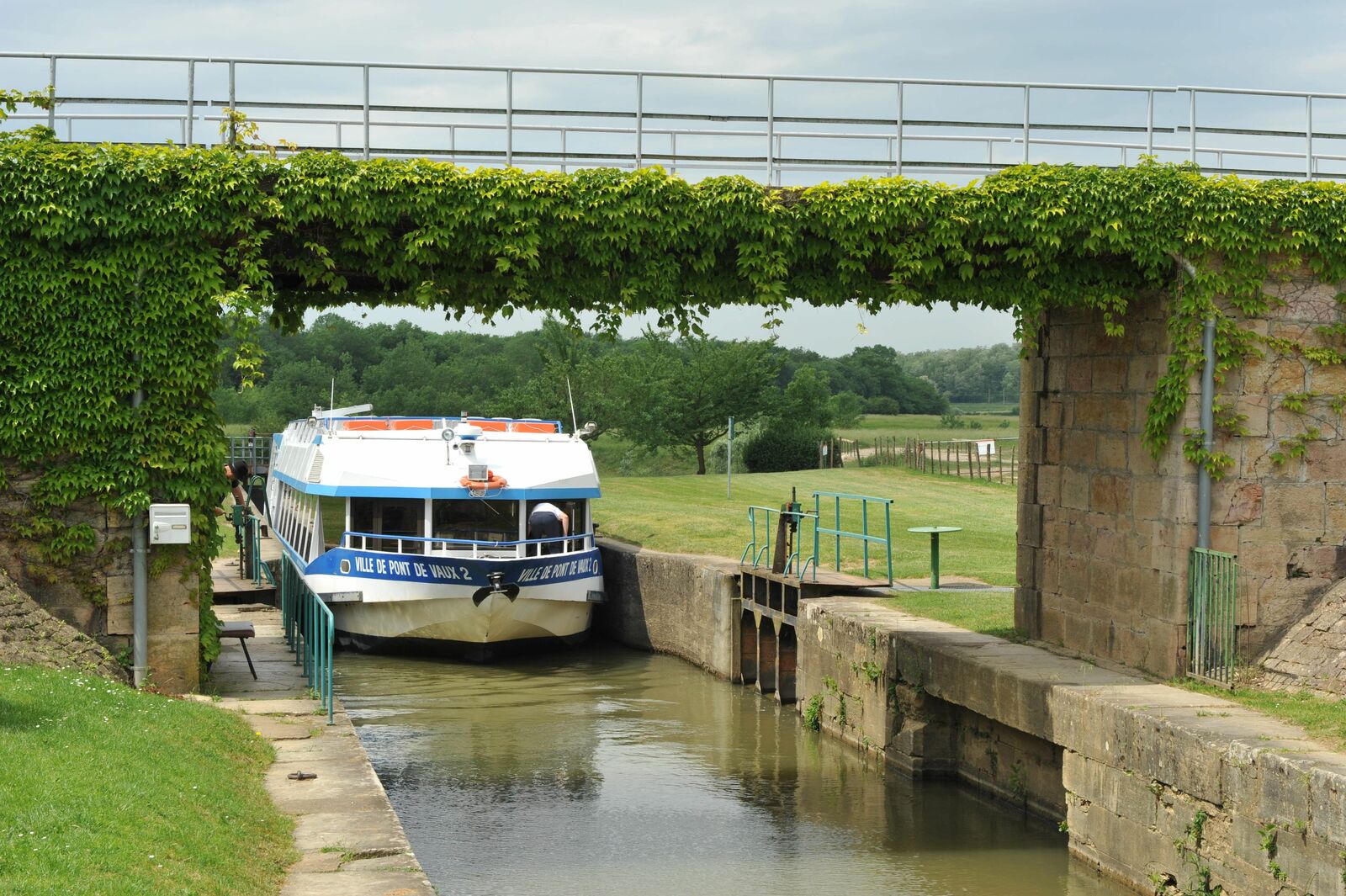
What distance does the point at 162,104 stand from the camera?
13.6m

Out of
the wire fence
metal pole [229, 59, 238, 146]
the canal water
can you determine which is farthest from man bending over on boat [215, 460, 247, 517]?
the wire fence

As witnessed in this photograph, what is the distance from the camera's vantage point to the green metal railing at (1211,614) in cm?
1334

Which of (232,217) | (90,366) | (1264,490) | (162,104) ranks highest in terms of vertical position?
(162,104)

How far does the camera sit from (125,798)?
849cm

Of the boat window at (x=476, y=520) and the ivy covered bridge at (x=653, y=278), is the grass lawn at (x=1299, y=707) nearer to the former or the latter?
the ivy covered bridge at (x=653, y=278)

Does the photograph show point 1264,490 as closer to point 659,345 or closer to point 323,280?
point 323,280

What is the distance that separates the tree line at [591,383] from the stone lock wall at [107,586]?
1806 mm

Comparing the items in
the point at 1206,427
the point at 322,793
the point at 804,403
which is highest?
the point at 804,403

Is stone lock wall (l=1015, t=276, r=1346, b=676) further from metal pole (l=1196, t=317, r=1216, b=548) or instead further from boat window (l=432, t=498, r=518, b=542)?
boat window (l=432, t=498, r=518, b=542)

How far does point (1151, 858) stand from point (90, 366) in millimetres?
9377

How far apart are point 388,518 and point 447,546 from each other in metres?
1.10

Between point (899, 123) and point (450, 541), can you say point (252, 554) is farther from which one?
point (899, 123)

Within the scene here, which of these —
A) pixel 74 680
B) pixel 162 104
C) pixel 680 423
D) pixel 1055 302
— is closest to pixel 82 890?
pixel 74 680

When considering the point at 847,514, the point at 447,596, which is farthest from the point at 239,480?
the point at 447,596
